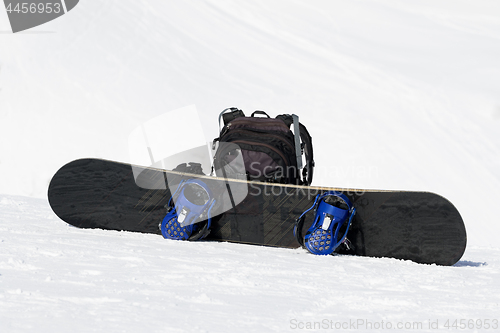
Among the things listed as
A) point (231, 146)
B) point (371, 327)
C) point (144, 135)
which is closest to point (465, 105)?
point (144, 135)

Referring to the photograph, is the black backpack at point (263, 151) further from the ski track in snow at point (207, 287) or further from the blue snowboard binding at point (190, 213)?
the ski track in snow at point (207, 287)

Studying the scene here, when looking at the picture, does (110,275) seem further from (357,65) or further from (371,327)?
(357,65)

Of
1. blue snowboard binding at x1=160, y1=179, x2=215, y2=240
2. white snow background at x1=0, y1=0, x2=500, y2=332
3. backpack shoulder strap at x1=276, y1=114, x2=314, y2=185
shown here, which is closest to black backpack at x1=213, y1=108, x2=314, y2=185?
backpack shoulder strap at x1=276, y1=114, x2=314, y2=185

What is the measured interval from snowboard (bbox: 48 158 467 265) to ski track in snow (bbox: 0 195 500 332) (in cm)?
16

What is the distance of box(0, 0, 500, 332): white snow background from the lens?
186cm

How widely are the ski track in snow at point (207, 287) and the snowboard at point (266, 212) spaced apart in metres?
0.16

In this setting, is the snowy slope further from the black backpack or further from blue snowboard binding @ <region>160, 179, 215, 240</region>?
blue snowboard binding @ <region>160, 179, 215, 240</region>

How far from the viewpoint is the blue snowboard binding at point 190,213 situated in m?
3.22

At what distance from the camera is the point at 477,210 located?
549 cm

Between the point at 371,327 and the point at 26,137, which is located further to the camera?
the point at 26,137

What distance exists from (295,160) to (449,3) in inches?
388

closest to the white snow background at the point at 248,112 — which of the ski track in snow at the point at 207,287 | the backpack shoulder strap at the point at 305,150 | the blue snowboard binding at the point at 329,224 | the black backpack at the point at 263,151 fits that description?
the ski track in snow at the point at 207,287

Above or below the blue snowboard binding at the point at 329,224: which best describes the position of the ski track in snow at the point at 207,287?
above

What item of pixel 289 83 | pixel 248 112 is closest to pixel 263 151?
pixel 248 112
